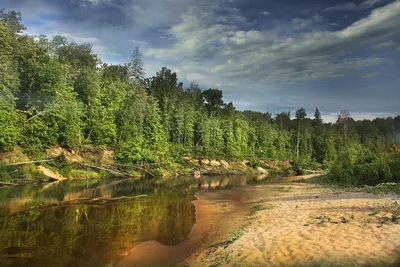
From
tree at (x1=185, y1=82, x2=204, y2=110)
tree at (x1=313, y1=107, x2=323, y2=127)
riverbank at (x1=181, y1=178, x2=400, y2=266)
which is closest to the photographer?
riverbank at (x1=181, y1=178, x2=400, y2=266)

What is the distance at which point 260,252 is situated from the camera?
30.3 ft

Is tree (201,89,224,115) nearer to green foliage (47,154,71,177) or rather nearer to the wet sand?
green foliage (47,154,71,177)

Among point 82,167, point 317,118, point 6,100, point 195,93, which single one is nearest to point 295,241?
point 6,100

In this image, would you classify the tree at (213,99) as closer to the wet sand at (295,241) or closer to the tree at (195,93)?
the tree at (195,93)

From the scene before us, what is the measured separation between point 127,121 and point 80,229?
43914mm

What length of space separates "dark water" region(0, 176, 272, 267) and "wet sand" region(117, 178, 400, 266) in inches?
39.5

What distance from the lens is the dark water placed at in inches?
396

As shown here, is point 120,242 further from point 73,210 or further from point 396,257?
point 396,257

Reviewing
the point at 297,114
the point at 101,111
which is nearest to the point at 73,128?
the point at 101,111

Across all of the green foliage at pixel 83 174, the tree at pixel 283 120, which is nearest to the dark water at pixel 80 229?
the green foliage at pixel 83 174

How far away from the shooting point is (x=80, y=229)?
44.4 feet

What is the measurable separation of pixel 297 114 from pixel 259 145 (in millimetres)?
39655

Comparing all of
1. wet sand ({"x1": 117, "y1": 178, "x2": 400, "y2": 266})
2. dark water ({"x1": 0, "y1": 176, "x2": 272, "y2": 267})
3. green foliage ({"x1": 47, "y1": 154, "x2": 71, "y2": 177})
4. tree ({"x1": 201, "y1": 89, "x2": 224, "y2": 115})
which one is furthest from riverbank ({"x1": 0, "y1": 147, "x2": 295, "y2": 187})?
tree ({"x1": 201, "y1": 89, "x2": 224, "y2": 115})

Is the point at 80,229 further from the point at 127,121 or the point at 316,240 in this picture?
the point at 127,121
